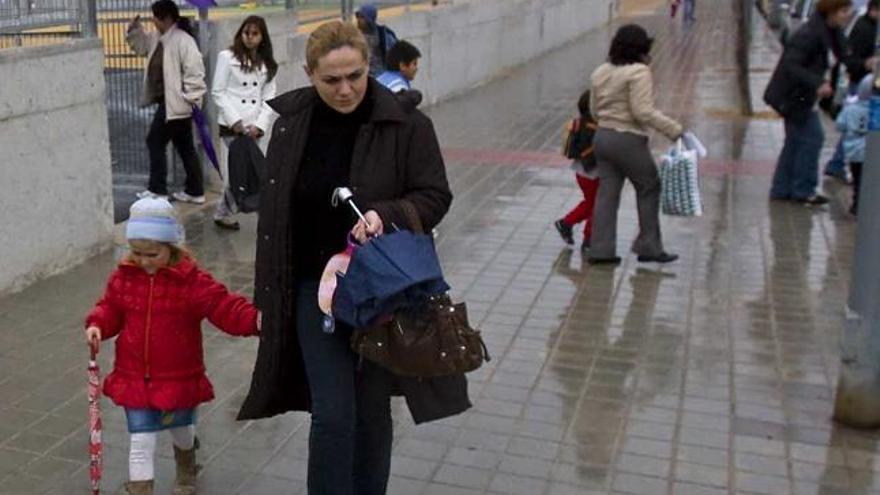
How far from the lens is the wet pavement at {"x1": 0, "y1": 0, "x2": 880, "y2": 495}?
4574 mm

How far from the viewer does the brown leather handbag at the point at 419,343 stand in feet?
11.2

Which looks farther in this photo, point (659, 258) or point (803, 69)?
point (803, 69)

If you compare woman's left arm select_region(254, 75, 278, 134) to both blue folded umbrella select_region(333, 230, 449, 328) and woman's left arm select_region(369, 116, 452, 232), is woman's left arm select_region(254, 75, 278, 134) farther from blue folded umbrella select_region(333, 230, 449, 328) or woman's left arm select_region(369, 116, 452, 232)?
blue folded umbrella select_region(333, 230, 449, 328)

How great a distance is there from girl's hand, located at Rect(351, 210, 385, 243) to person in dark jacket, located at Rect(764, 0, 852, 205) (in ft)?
21.8

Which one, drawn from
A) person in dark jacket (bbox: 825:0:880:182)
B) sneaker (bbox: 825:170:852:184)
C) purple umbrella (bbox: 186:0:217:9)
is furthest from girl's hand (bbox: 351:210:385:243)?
sneaker (bbox: 825:170:852:184)

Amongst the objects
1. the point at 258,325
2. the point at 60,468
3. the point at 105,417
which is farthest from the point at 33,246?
the point at 258,325

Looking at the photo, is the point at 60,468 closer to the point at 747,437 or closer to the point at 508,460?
the point at 508,460

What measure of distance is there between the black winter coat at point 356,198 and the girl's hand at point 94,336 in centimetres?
57

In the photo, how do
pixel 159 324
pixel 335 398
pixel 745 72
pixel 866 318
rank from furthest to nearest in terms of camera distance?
1. pixel 745 72
2. pixel 866 318
3. pixel 159 324
4. pixel 335 398

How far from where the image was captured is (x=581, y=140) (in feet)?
25.7

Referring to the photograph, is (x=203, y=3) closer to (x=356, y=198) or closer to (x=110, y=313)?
(x=110, y=313)

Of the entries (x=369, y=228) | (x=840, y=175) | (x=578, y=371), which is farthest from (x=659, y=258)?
(x=369, y=228)

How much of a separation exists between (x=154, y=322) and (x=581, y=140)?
14.7 feet

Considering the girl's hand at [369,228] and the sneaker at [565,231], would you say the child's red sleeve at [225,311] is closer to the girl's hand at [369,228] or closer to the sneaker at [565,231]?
the girl's hand at [369,228]
